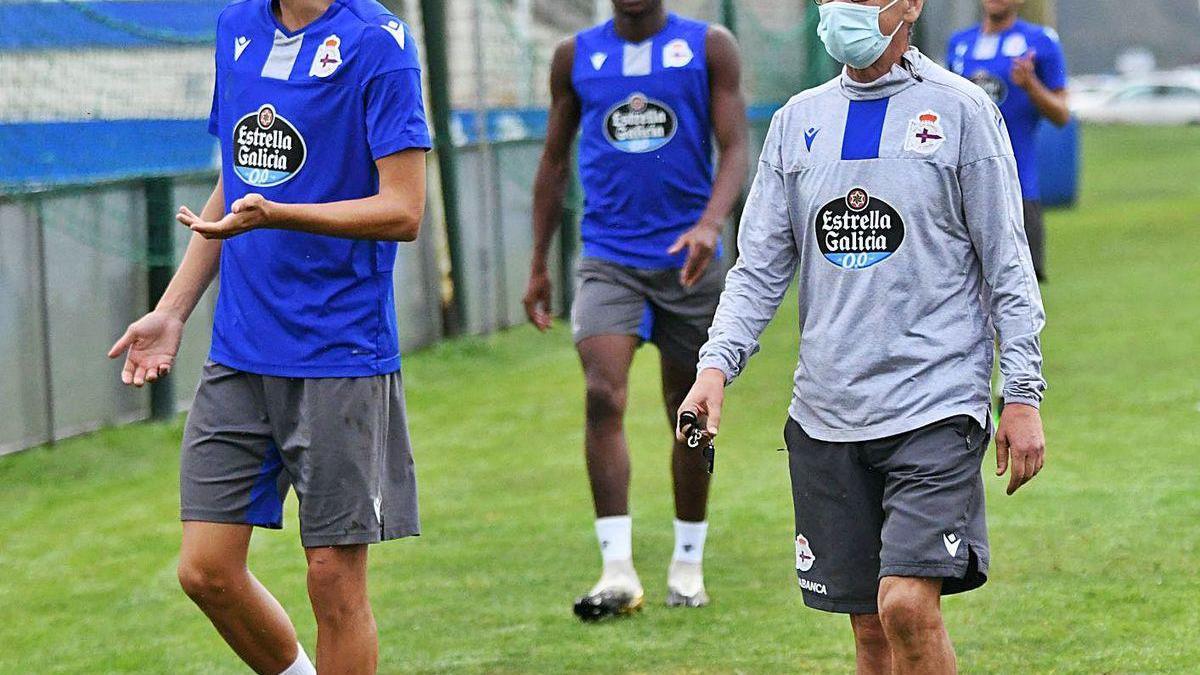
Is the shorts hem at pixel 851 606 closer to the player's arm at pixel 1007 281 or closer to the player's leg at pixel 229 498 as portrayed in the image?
the player's arm at pixel 1007 281

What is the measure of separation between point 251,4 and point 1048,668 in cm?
314

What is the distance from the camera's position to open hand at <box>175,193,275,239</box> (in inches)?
164

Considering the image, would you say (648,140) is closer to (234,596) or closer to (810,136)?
(810,136)

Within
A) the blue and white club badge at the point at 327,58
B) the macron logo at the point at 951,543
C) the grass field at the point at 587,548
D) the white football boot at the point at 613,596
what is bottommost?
the grass field at the point at 587,548

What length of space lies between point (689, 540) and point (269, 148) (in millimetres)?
2806

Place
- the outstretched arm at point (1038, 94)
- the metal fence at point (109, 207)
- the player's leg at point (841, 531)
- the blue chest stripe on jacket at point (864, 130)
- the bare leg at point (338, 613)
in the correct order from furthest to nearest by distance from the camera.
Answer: the metal fence at point (109, 207) < the outstretched arm at point (1038, 94) < the bare leg at point (338, 613) < the player's leg at point (841, 531) < the blue chest stripe on jacket at point (864, 130)

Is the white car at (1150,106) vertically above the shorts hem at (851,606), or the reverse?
the shorts hem at (851,606)

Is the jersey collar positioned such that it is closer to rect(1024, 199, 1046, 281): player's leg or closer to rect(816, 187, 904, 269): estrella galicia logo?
rect(816, 187, 904, 269): estrella galicia logo

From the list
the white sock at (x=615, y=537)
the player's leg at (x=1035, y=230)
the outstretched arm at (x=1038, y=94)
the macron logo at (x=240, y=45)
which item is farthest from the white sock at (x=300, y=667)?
the outstretched arm at (x=1038, y=94)

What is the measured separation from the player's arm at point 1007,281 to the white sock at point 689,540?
9.08 feet

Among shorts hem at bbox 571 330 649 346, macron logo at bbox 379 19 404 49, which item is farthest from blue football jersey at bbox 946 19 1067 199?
macron logo at bbox 379 19 404 49

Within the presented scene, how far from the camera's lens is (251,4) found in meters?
4.77

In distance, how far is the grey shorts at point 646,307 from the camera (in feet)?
22.6

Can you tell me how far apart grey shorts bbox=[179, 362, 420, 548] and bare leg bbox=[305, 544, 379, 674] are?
5 centimetres
